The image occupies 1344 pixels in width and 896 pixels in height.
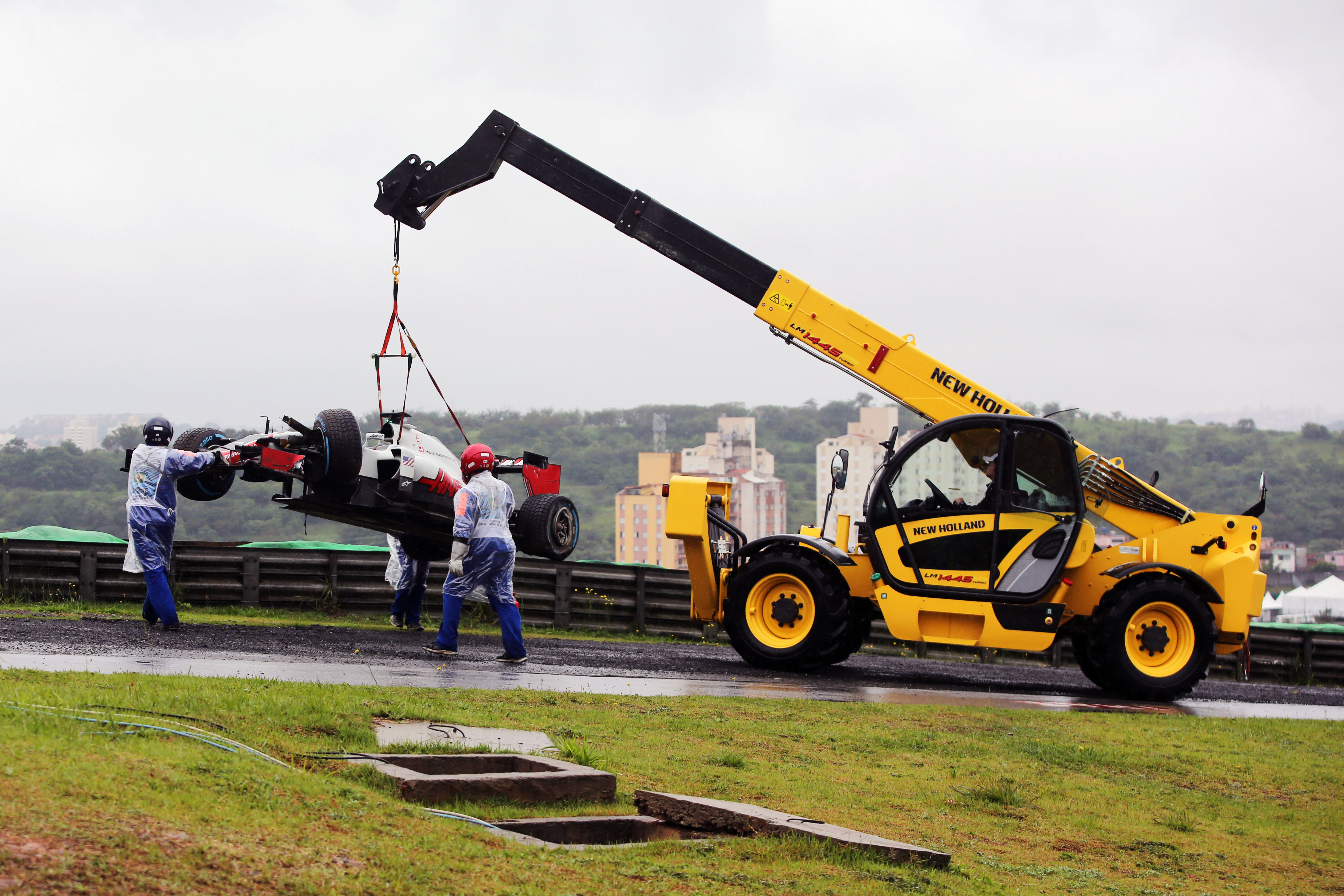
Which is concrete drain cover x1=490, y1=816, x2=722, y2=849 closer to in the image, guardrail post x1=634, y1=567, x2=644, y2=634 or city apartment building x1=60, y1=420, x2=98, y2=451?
guardrail post x1=634, y1=567, x2=644, y2=634

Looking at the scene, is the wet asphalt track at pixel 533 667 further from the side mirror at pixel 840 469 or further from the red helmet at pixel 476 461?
the side mirror at pixel 840 469

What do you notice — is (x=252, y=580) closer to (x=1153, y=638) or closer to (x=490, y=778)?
(x=1153, y=638)

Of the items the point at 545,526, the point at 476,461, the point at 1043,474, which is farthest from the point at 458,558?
the point at 1043,474

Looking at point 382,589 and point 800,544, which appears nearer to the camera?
point 800,544

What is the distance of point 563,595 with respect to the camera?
1717cm

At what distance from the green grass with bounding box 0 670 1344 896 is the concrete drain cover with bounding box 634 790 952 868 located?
81 mm

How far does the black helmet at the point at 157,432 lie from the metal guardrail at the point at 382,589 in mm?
3778

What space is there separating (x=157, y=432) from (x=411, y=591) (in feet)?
12.4

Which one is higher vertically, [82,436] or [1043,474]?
[82,436]

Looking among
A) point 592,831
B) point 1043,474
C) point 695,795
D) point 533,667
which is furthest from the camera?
point 1043,474

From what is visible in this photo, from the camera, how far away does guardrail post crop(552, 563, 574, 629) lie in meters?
17.1

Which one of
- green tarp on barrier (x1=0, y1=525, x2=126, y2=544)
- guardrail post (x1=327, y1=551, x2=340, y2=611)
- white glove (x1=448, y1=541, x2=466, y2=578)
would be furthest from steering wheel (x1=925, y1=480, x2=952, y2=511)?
green tarp on barrier (x1=0, y1=525, x2=126, y2=544)

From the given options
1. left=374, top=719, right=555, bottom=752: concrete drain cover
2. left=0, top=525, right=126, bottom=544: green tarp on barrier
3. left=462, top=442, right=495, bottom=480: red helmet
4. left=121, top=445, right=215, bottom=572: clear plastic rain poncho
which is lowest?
left=374, top=719, right=555, bottom=752: concrete drain cover

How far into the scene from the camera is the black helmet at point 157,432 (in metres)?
12.6
